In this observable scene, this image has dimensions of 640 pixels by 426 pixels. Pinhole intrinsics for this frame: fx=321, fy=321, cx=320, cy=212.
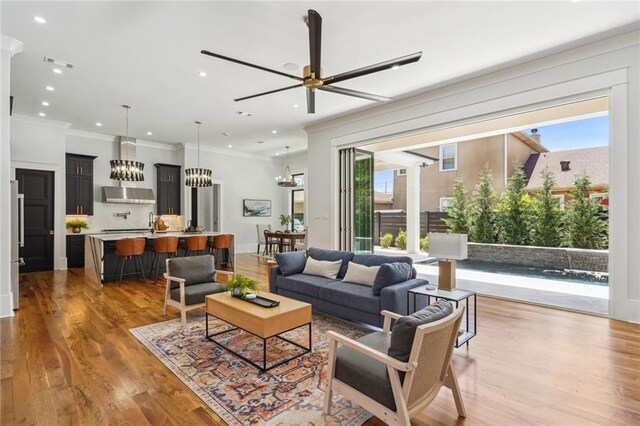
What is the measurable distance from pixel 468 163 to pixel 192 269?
1059 cm

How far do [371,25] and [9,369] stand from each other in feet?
16.0

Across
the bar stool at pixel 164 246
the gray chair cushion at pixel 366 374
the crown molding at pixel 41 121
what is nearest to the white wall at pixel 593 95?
the gray chair cushion at pixel 366 374

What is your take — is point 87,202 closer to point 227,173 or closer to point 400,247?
point 227,173

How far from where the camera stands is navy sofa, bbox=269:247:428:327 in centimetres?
346

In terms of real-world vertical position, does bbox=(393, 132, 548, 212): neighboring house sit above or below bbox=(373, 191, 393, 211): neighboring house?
above

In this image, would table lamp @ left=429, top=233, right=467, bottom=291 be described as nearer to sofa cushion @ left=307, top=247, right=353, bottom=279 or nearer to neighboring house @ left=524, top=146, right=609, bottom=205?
sofa cushion @ left=307, top=247, right=353, bottom=279

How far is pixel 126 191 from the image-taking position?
890 centimetres

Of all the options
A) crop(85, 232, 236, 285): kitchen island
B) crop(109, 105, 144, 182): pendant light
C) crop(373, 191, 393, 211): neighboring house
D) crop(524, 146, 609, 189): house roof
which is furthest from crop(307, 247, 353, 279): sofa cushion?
crop(373, 191, 393, 211): neighboring house

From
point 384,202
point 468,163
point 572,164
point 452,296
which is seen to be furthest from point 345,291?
point 384,202

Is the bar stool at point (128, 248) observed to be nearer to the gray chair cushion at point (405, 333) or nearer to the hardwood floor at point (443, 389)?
the hardwood floor at point (443, 389)

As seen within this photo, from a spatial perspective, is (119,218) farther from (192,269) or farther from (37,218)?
(192,269)

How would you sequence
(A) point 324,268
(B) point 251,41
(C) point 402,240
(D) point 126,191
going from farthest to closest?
(C) point 402,240 → (D) point 126,191 → (A) point 324,268 → (B) point 251,41

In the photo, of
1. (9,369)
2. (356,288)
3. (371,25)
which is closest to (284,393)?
(356,288)

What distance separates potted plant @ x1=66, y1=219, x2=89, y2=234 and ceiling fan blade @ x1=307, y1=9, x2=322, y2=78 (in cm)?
796
